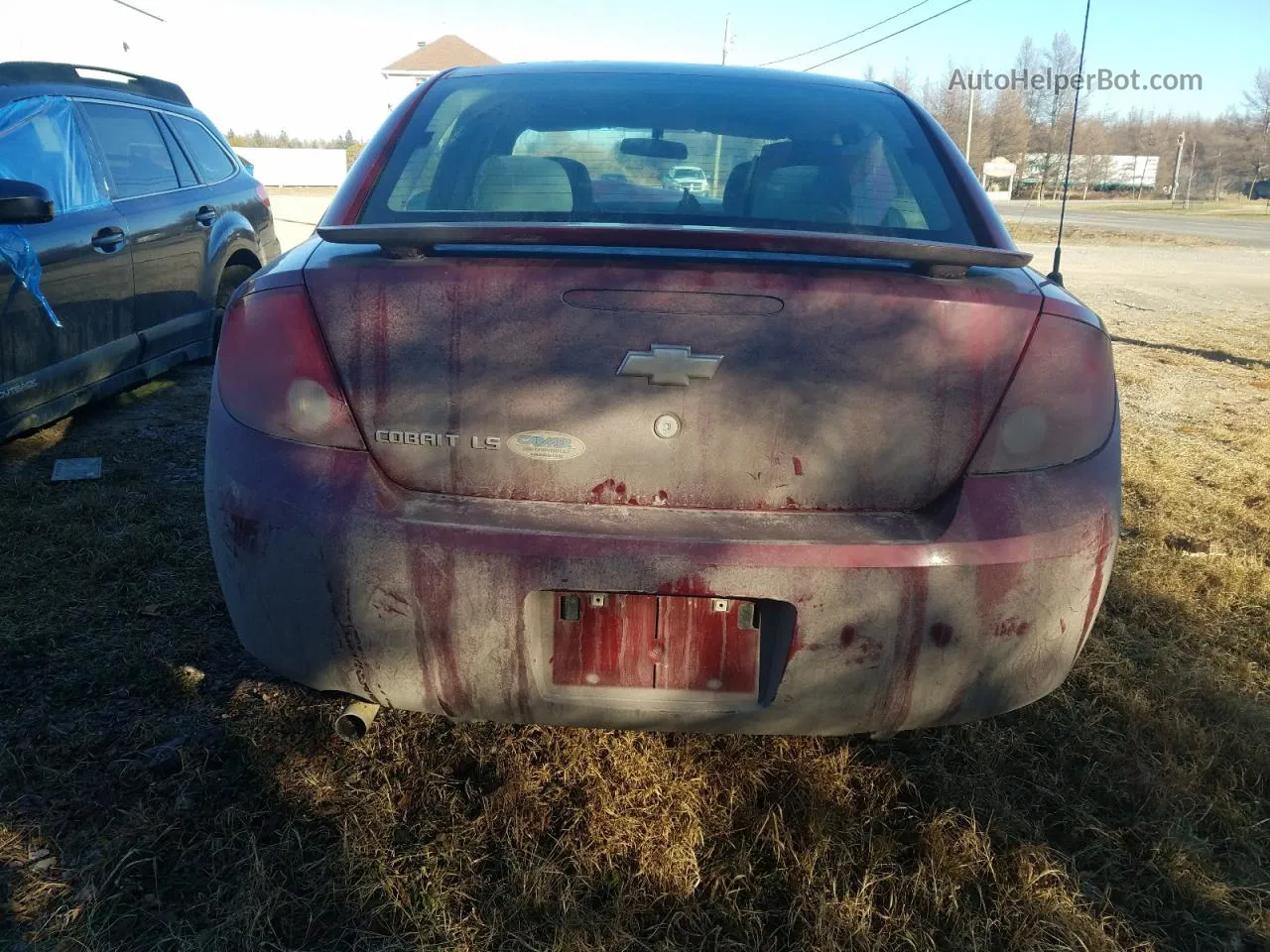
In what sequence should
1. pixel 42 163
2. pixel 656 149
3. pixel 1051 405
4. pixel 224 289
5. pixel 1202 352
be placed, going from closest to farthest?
pixel 1051 405, pixel 656 149, pixel 42 163, pixel 224 289, pixel 1202 352

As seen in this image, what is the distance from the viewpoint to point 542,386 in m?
1.64

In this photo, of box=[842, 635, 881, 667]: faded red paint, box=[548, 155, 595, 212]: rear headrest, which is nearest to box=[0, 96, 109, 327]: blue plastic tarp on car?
box=[548, 155, 595, 212]: rear headrest

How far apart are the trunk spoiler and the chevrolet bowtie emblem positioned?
202mm

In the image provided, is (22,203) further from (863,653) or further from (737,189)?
(863,653)

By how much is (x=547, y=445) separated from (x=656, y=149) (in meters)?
1.07

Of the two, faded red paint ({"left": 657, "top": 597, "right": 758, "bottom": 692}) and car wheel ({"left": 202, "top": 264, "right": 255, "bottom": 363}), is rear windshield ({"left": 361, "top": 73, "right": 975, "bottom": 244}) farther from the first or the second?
car wheel ({"left": 202, "top": 264, "right": 255, "bottom": 363})

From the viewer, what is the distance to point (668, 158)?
235cm

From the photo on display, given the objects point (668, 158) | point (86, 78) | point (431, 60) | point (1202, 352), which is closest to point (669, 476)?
point (668, 158)

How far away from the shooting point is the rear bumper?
5.26 ft

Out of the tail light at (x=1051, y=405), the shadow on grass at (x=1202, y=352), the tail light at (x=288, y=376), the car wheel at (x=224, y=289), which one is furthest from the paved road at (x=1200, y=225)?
the tail light at (x=288, y=376)

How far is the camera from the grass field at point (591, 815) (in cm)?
176

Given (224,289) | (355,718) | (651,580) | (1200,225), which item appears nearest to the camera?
(651,580)

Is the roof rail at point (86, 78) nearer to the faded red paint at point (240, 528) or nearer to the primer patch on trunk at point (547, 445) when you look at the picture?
the faded red paint at point (240, 528)

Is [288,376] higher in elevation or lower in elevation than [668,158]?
lower
